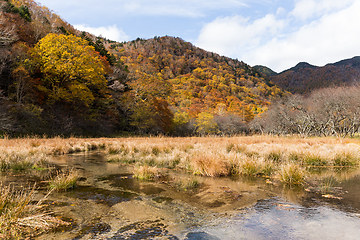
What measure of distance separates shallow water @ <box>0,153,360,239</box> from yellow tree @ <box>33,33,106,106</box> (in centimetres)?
2635

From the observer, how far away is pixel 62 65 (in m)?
29.6

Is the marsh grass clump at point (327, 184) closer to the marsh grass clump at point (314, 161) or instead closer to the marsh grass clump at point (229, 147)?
the marsh grass clump at point (314, 161)

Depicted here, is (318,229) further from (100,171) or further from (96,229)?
(100,171)

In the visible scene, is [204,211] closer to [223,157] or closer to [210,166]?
[210,166]

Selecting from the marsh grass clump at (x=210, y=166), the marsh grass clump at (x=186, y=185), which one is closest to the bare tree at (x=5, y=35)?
the marsh grass clump at (x=210, y=166)

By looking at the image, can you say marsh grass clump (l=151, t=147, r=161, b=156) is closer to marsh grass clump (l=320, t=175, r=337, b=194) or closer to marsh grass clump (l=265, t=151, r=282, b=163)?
marsh grass clump (l=265, t=151, r=282, b=163)

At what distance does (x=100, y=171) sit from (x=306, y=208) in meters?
7.81

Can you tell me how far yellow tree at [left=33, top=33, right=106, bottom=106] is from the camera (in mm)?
29859

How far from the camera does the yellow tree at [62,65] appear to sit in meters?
29.9

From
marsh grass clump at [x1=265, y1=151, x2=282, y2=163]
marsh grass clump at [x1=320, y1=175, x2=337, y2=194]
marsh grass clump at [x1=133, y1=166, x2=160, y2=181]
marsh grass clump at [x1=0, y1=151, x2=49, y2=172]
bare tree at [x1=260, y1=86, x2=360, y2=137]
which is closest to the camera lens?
marsh grass clump at [x1=320, y1=175, x2=337, y2=194]

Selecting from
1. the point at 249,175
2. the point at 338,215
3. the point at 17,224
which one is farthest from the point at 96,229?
the point at 249,175

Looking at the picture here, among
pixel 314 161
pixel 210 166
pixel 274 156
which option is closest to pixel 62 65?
pixel 210 166

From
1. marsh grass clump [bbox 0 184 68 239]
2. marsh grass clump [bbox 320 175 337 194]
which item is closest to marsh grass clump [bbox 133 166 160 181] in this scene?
marsh grass clump [bbox 0 184 68 239]

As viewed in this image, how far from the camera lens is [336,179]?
8258mm
